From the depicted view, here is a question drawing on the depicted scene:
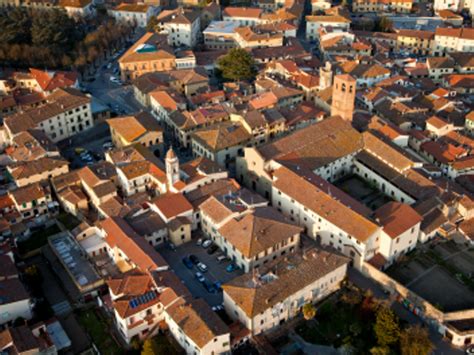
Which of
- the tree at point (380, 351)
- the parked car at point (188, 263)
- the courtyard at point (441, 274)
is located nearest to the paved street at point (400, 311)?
the courtyard at point (441, 274)

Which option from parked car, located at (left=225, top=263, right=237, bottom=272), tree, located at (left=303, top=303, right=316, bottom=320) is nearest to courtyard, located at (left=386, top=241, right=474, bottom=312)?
tree, located at (left=303, top=303, right=316, bottom=320)

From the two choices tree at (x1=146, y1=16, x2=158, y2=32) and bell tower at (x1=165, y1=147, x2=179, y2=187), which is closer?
bell tower at (x1=165, y1=147, x2=179, y2=187)

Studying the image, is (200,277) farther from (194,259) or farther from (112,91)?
(112,91)

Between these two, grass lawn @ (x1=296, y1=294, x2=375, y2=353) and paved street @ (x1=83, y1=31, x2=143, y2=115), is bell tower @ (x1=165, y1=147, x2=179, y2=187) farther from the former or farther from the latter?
paved street @ (x1=83, y1=31, x2=143, y2=115)

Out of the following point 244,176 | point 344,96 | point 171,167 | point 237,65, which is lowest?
point 244,176

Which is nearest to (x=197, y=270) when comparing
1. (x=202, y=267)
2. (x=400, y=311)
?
(x=202, y=267)
